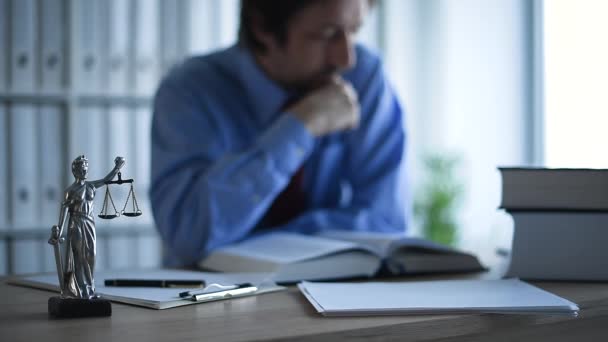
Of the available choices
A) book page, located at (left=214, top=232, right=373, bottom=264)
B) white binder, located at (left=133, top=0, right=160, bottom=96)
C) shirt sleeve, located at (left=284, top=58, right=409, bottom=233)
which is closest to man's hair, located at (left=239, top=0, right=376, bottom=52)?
shirt sleeve, located at (left=284, top=58, right=409, bottom=233)

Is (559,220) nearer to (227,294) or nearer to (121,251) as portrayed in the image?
(227,294)

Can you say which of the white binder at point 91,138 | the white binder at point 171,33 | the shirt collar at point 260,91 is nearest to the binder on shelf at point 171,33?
the white binder at point 171,33

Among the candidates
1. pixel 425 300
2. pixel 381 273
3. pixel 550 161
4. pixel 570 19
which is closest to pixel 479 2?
pixel 570 19

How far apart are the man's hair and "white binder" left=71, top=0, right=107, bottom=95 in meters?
0.81

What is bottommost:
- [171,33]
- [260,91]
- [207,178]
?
[207,178]

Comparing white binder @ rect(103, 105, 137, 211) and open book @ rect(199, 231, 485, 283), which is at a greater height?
white binder @ rect(103, 105, 137, 211)

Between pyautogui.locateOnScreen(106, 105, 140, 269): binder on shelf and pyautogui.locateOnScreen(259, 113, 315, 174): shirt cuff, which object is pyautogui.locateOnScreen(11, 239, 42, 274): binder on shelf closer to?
pyautogui.locateOnScreen(106, 105, 140, 269): binder on shelf

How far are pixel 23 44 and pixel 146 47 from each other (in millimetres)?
407

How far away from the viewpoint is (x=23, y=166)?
2332 millimetres

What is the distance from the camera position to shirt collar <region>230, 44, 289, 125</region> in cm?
170

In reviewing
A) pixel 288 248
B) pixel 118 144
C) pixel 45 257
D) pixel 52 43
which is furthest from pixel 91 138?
pixel 288 248

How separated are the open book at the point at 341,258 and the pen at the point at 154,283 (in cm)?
14

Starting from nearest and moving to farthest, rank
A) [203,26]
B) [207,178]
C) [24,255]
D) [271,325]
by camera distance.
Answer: [271,325]
[207,178]
[24,255]
[203,26]

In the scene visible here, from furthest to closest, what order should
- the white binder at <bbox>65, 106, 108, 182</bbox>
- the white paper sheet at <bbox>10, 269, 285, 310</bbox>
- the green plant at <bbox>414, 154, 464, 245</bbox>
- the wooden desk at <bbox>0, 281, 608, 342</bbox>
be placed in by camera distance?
the green plant at <bbox>414, 154, 464, 245</bbox> → the white binder at <bbox>65, 106, 108, 182</bbox> → the white paper sheet at <bbox>10, 269, 285, 310</bbox> → the wooden desk at <bbox>0, 281, 608, 342</bbox>
